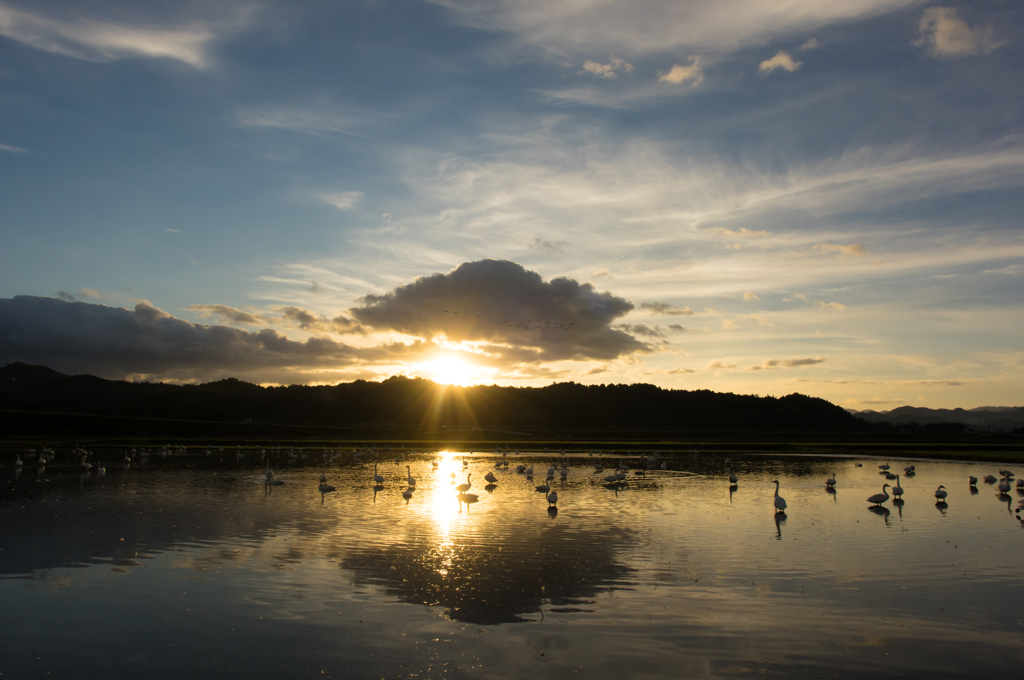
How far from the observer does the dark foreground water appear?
10.9m

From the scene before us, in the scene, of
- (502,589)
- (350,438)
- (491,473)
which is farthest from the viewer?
(350,438)

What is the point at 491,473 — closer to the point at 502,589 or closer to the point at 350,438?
the point at 502,589

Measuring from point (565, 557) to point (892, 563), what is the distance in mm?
9736

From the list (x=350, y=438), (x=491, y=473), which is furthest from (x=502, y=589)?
(x=350, y=438)

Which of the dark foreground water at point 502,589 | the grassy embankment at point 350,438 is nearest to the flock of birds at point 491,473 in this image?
the dark foreground water at point 502,589

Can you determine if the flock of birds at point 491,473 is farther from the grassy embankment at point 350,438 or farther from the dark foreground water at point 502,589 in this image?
the grassy embankment at point 350,438

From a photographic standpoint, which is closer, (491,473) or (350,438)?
(491,473)

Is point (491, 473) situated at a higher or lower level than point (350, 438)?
higher

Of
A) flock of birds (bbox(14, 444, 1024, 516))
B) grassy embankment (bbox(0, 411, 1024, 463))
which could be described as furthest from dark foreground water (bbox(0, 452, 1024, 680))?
grassy embankment (bbox(0, 411, 1024, 463))

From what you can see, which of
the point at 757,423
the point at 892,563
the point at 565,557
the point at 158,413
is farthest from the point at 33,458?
A: the point at 757,423

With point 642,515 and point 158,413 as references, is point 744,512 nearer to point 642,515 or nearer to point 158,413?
point 642,515

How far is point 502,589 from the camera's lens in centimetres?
1531

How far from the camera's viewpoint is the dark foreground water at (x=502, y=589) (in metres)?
10.9

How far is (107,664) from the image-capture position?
10.6 meters
